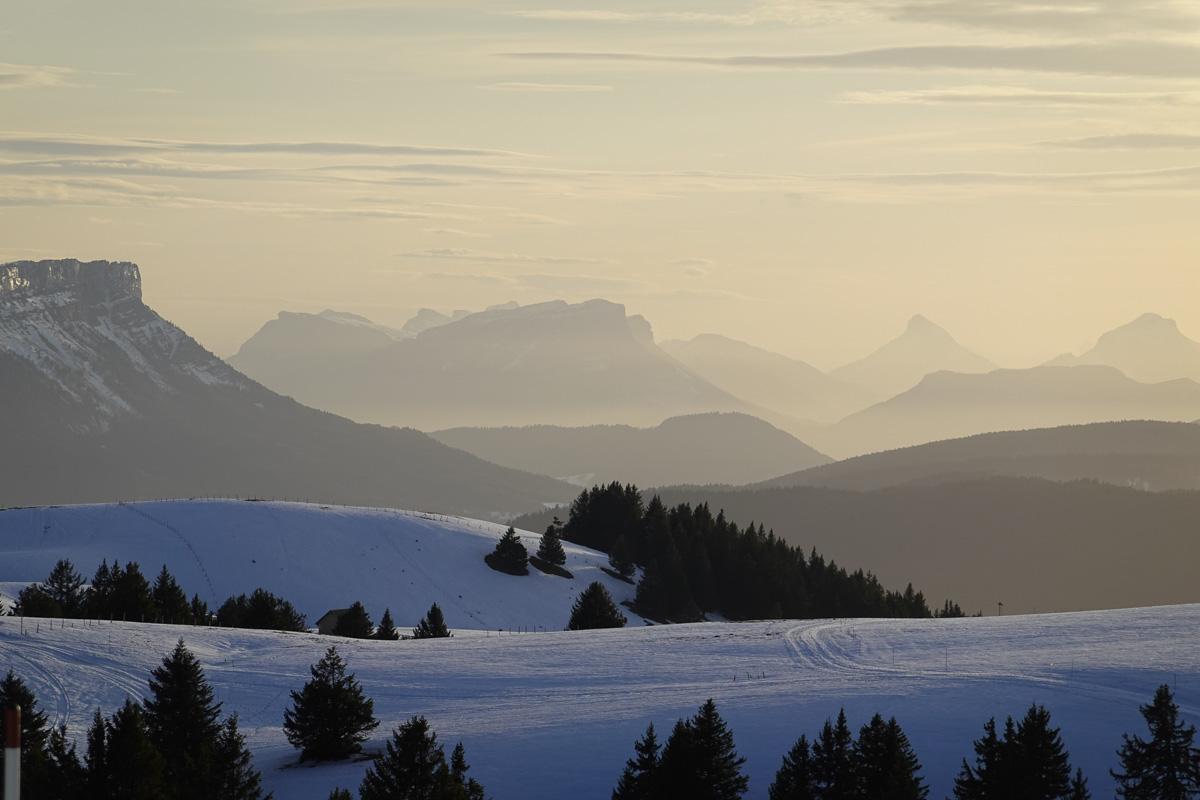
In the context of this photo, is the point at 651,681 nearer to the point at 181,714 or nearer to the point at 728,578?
the point at 181,714

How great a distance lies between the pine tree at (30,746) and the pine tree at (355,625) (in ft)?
127

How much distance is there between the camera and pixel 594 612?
101m

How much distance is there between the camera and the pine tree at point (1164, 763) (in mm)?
48625

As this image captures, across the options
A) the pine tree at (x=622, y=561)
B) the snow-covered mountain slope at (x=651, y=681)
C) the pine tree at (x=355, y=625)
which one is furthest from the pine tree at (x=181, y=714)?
the pine tree at (x=622, y=561)

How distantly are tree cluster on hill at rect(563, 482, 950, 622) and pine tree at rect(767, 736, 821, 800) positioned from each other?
65.6 meters

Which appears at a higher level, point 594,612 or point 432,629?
point 594,612

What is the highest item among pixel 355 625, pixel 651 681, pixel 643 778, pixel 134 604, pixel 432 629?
pixel 134 604

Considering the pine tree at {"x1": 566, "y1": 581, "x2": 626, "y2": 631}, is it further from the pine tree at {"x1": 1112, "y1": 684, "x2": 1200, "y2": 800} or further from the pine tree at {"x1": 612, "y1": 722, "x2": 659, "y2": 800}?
the pine tree at {"x1": 1112, "y1": 684, "x2": 1200, "y2": 800}

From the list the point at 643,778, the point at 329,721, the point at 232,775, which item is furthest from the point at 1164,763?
the point at 232,775

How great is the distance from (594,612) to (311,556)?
2638cm

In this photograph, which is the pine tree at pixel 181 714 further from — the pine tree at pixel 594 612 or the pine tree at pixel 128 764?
the pine tree at pixel 594 612

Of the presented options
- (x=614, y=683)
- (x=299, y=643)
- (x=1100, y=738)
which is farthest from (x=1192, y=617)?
(x=299, y=643)

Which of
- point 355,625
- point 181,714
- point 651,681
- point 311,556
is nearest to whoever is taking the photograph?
point 181,714

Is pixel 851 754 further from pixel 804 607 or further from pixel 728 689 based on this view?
pixel 804 607
